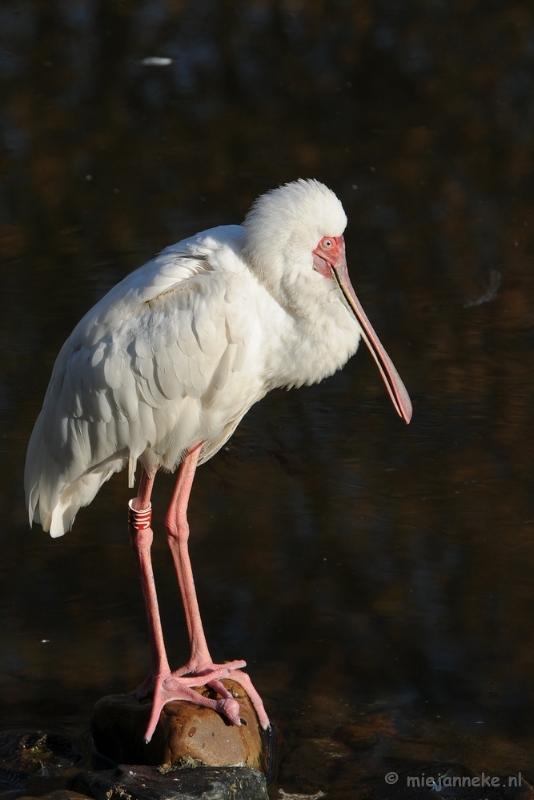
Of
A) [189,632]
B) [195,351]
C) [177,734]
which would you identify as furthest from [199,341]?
[177,734]

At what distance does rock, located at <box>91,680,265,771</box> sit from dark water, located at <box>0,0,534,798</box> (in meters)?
0.30

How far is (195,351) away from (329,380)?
12.7 ft

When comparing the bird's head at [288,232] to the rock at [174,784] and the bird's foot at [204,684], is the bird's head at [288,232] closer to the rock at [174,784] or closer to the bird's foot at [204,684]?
the bird's foot at [204,684]

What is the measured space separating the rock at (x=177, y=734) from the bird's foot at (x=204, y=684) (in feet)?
0.12

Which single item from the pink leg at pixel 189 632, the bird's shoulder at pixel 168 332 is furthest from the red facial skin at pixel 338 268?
the pink leg at pixel 189 632

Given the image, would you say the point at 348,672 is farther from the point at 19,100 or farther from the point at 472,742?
the point at 19,100

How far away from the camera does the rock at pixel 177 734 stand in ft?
17.3

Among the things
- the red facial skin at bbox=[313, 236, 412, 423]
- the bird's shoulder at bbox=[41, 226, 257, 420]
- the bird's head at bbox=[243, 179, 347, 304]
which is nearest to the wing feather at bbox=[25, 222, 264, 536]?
the bird's shoulder at bbox=[41, 226, 257, 420]

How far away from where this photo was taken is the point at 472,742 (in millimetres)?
5684

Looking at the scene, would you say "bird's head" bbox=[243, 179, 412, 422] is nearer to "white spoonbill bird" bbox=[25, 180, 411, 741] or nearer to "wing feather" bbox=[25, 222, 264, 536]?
"white spoonbill bird" bbox=[25, 180, 411, 741]

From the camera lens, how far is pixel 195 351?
17.1 feet

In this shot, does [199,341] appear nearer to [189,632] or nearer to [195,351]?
[195,351]

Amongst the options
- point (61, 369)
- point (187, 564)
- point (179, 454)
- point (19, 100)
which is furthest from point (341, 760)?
point (19, 100)

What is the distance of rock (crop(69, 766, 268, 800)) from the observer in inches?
193
